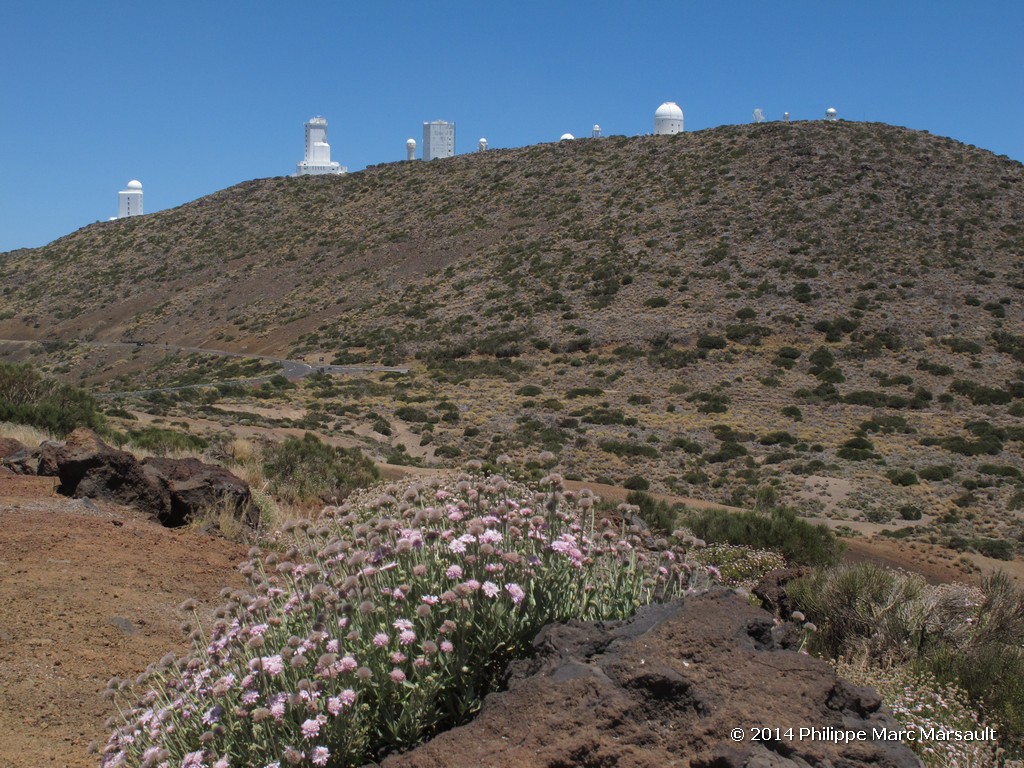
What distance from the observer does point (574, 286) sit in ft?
150

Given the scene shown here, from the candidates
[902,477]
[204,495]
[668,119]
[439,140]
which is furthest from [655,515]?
[439,140]

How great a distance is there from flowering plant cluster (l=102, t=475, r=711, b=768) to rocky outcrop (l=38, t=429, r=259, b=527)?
195 inches

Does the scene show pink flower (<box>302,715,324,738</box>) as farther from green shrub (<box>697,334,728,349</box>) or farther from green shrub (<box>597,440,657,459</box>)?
green shrub (<box>697,334,728,349</box>)

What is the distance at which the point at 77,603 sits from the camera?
18.8 ft

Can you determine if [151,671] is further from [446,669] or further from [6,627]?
[6,627]

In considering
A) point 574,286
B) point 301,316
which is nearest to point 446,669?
point 574,286

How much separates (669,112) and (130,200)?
53689 mm

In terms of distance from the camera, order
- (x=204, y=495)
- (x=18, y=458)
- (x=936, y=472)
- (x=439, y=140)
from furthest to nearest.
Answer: (x=439, y=140), (x=936, y=472), (x=18, y=458), (x=204, y=495)

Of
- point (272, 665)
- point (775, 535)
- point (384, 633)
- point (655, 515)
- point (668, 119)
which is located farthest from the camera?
point (668, 119)

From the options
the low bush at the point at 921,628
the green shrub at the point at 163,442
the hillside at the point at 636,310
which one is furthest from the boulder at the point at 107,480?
the hillside at the point at 636,310

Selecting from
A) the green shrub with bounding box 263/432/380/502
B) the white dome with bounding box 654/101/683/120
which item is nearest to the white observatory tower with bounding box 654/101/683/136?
the white dome with bounding box 654/101/683/120

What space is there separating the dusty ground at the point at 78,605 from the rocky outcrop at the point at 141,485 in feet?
0.70

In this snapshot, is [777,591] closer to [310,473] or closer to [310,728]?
[310,728]

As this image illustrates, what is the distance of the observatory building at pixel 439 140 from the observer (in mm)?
77188
